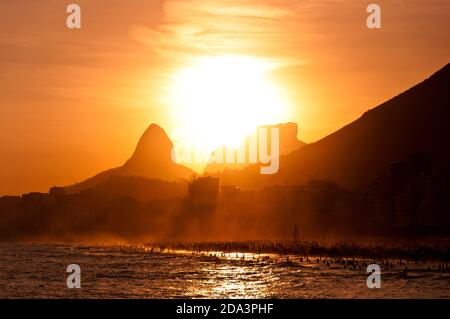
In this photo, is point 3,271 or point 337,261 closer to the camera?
point 3,271

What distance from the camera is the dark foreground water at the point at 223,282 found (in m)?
102

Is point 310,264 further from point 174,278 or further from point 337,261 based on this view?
point 174,278

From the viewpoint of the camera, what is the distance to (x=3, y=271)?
156 metres

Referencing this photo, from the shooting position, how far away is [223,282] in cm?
12044

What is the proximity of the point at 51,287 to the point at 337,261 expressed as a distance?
72728 mm

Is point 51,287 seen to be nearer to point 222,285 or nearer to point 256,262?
point 222,285

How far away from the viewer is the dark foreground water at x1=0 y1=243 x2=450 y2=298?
10188cm

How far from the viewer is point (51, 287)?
115 meters
